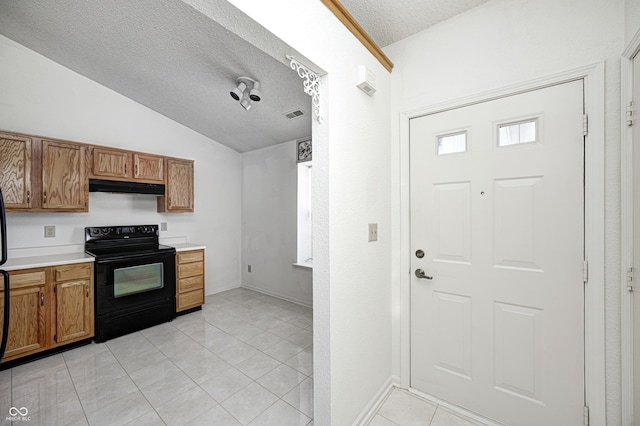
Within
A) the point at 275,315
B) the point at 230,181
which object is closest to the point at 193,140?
the point at 230,181

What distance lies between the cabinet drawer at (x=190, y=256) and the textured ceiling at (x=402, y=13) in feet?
10.8

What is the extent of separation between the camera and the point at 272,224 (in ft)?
13.7

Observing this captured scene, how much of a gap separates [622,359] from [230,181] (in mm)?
4751

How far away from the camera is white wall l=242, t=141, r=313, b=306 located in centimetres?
387

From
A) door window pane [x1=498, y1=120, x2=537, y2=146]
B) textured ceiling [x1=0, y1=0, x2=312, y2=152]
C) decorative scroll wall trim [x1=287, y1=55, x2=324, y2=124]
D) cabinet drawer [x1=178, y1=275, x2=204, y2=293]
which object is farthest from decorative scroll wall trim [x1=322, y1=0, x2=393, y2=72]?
cabinet drawer [x1=178, y1=275, x2=204, y2=293]

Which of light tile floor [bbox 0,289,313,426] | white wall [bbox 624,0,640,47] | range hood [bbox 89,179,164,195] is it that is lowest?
light tile floor [bbox 0,289,313,426]

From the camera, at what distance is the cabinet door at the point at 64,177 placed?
254cm

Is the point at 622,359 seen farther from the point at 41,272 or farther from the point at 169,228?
the point at 169,228

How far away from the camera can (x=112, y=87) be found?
3.17 m

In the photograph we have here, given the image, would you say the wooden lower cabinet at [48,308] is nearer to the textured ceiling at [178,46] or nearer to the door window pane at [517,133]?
the textured ceiling at [178,46]

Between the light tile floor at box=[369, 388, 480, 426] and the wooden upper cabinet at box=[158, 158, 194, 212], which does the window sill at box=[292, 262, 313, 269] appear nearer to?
the wooden upper cabinet at box=[158, 158, 194, 212]

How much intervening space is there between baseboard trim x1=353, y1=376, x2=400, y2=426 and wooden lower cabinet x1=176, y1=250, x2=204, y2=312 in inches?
108

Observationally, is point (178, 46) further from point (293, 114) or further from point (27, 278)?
point (27, 278)

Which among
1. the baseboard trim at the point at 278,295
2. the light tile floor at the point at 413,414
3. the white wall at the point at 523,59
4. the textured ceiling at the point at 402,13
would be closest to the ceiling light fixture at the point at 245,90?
the textured ceiling at the point at 402,13
